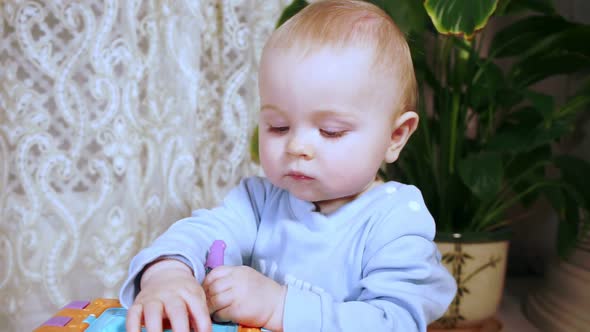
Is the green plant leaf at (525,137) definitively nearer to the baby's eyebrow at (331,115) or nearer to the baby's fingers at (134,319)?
the baby's eyebrow at (331,115)

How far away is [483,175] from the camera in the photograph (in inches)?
46.4

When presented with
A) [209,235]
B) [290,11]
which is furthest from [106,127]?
[209,235]

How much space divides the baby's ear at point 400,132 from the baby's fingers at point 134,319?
1.25 ft

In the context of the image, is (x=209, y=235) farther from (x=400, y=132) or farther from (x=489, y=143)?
(x=489, y=143)

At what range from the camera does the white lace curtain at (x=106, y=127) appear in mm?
1278

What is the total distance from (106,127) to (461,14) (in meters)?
0.89

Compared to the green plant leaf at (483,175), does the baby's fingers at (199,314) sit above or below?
above

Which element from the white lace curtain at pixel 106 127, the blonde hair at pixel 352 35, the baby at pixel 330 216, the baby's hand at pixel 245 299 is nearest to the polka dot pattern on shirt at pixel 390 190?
the baby at pixel 330 216

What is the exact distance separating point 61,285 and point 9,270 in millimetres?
130

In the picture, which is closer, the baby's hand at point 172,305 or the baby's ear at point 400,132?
the baby's hand at point 172,305

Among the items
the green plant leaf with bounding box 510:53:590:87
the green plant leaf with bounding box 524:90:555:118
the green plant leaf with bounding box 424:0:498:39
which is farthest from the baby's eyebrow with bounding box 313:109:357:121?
the green plant leaf with bounding box 510:53:590:87

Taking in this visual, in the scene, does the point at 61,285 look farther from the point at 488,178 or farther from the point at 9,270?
the point at 488,178

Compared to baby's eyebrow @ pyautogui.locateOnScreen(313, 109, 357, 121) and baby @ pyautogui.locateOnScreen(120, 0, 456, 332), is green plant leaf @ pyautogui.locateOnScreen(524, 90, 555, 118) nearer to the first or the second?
baby @ pyautogui.locateOnScreen(120, 0, 456, 332)

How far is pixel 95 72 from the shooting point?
4.27 feet
